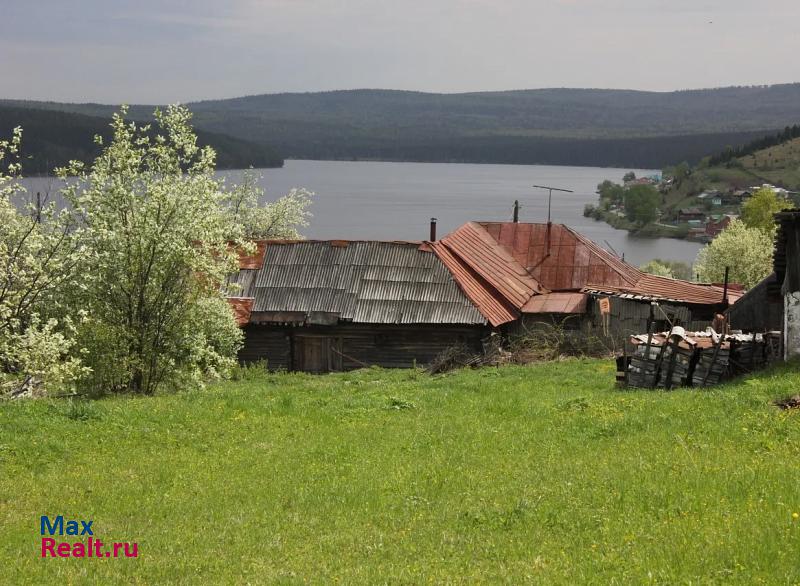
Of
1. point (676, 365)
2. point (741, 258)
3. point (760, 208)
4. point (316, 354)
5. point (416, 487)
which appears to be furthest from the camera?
point (760, 208)

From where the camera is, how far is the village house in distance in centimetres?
3005

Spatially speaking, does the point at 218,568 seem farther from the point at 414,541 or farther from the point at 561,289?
the point at 561,289

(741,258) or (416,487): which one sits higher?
(741,258)

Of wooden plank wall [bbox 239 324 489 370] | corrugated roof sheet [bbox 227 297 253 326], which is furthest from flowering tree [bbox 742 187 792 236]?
corrugated roof sheet [bbox 227 297 253 326]

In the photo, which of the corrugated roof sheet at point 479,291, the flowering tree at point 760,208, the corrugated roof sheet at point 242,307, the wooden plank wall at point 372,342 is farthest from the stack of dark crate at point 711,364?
the flowering tree at point 760,208

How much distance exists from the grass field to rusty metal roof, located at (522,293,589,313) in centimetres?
1302

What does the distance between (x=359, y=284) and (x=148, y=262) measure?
1251cm

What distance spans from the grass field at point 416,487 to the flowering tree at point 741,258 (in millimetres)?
42153

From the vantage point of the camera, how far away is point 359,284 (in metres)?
31.2

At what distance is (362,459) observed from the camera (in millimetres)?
13141

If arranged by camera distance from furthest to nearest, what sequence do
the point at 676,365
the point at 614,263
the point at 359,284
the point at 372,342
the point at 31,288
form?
the point at 614,263 → the point at 359,284 → the point at 372,342 → the point at 676,365 → the point at 31,288

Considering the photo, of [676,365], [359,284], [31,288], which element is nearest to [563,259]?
[359,284]

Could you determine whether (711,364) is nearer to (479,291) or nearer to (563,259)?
(479,291)

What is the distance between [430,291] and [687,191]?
508 feet
